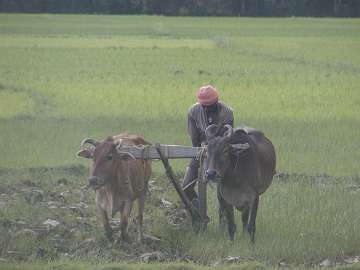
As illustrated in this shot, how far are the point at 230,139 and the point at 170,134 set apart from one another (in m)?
7.05

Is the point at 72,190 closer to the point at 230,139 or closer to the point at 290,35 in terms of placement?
A: the point at 230,139

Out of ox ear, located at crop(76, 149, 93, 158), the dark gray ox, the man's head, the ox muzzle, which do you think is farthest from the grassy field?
the man's head

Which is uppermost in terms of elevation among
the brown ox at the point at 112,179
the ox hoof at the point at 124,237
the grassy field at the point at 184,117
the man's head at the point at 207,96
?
the man's head at the point at 207,96

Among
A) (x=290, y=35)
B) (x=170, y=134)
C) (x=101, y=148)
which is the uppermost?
(x=101, y=148)

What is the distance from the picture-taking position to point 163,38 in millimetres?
48969

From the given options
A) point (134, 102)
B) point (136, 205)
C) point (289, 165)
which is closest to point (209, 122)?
point (136, 205)

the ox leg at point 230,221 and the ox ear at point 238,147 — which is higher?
the ox ear at point 238,147

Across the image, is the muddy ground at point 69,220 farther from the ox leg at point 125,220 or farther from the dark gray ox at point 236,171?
the dark gray ox at point 236,171

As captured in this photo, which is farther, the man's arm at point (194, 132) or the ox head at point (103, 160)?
the man's arm at point (194, 132)

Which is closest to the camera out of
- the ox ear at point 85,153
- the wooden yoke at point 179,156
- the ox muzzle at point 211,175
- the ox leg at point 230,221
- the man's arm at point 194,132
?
the ox muzzle at point 211,175

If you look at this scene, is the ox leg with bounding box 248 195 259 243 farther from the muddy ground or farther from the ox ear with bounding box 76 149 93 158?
the ox ear with bounding box 76 149 93 158

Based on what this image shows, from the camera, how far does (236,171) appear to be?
30.3 feet

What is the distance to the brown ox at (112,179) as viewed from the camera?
8.91 m

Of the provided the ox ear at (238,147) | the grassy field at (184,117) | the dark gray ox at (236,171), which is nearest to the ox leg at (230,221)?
the dark gray ox at (236,171)
